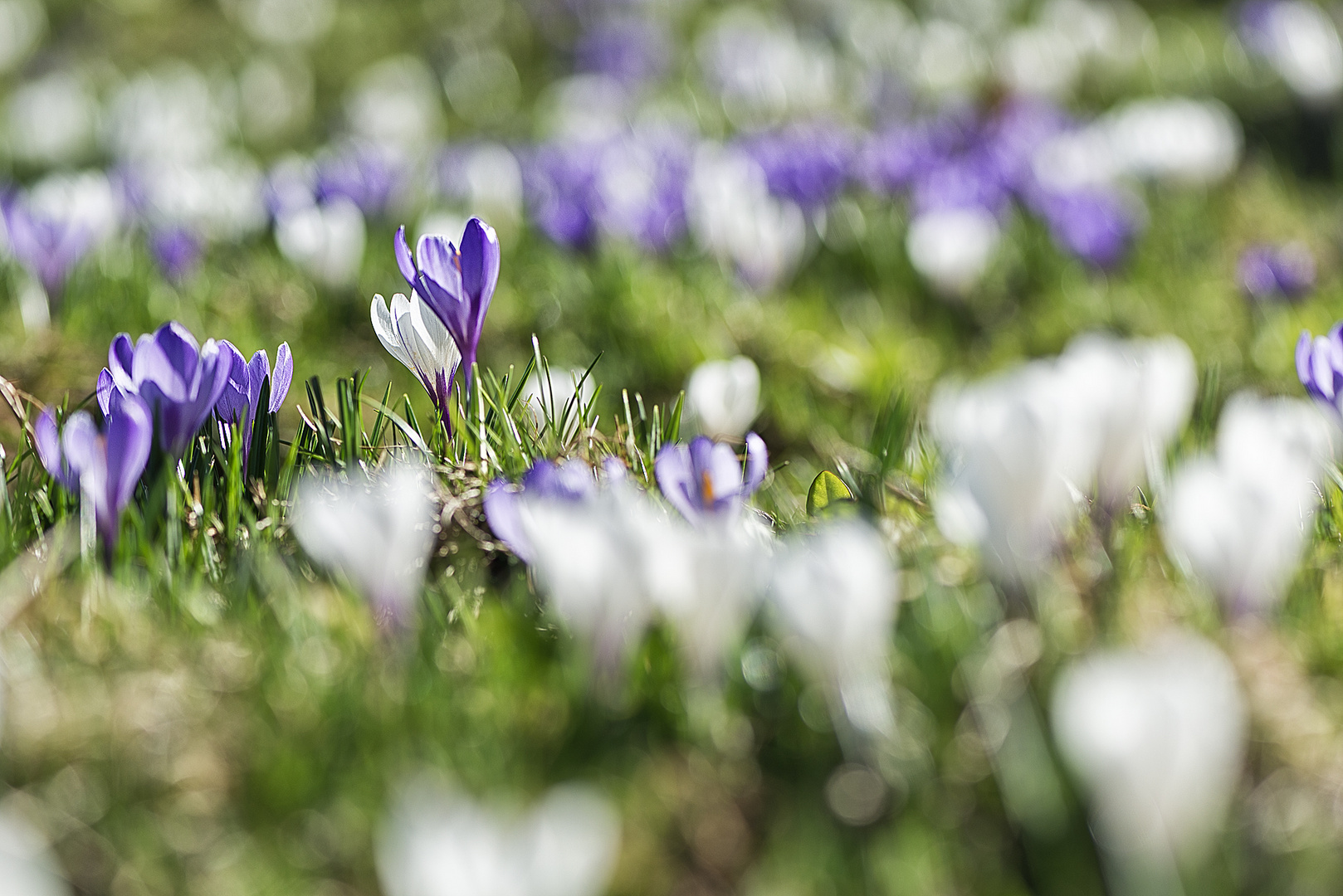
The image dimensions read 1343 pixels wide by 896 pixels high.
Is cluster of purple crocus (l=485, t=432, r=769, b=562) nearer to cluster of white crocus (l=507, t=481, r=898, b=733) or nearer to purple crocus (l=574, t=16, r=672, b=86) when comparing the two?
cluster of white crocus (l=507, t=481, r=898, b=733)

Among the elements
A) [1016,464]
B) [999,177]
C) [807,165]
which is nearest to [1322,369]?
[1016,464]

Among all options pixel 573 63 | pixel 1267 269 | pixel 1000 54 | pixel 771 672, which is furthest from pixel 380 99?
pixel 771 672

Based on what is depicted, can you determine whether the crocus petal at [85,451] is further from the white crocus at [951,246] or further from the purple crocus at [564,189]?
the white crocus at [951,246]

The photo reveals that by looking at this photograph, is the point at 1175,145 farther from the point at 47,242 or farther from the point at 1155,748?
the point at 1155,748

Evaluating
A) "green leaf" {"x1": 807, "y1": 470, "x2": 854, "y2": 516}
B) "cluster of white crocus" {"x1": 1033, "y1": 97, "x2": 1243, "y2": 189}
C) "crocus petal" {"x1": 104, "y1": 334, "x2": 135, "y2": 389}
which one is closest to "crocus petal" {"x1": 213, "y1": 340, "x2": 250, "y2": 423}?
"crocus petal" {"x1": 104, "y1": 334, "x2": 135, "y2": 389}

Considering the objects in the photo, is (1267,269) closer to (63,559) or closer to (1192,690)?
(1192,690)
